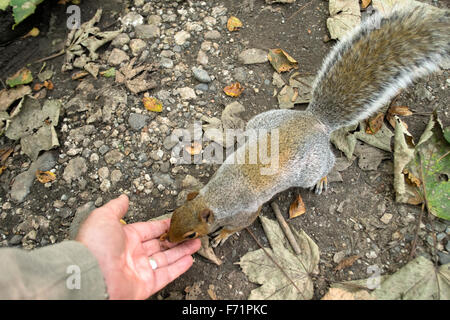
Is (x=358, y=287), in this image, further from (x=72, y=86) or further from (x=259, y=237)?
(x=72, y=86)

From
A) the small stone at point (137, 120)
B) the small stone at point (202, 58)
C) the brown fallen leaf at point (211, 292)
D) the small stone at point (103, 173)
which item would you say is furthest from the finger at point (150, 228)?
the small stone at point (202, 58)

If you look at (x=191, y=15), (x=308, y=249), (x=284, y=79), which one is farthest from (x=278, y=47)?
(x=308, y=249)

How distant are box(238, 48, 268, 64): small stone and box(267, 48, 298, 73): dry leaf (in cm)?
5

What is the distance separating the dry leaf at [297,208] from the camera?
99.1 inches

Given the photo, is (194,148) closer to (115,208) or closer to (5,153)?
(115,208)

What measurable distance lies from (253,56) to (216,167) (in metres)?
1.13

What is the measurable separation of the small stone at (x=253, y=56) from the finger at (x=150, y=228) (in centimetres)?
165

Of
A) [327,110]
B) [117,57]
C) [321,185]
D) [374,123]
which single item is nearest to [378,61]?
[327,110]

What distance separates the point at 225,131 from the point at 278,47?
1.01 m

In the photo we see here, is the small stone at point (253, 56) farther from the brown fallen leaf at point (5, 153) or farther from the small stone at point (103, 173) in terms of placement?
the brown fallen leaf at point (5, 153)

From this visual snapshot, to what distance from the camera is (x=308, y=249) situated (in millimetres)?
2354

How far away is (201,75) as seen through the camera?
2.98m

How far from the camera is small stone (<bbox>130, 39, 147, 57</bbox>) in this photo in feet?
10.2

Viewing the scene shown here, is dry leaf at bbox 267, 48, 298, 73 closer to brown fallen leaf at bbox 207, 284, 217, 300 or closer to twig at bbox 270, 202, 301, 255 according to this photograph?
twig at bbox 270, 202, 301, 255
